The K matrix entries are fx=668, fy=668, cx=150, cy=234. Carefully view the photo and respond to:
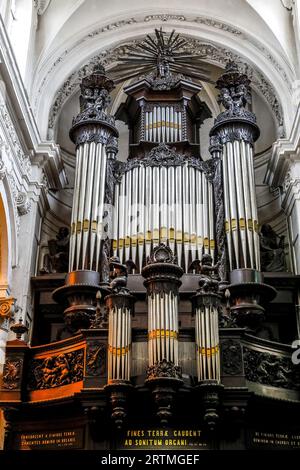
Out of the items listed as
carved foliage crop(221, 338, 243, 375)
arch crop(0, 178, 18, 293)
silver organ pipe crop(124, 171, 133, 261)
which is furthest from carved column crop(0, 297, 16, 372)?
carved foliage crop(221, 338, 243, 375)

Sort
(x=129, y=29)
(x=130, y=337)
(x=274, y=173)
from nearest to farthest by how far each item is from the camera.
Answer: (x=130, y=337) → (x=274, y=173) → (x=129, y=29)

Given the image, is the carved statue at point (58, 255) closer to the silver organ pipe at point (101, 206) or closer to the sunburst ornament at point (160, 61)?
the silver organ pipe at point (101, 206)

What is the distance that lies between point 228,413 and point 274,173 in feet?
22.5

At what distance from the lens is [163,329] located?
33.9 feet

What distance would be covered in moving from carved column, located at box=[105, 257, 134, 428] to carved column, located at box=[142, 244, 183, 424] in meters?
0.35

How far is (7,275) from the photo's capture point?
43.1ft

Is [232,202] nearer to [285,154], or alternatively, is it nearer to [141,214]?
[285,154]

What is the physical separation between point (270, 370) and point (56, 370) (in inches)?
141

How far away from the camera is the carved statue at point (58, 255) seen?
48.3 feet

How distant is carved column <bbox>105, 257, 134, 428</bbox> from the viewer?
1005 cm

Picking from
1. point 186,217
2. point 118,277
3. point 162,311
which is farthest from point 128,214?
point 162,311

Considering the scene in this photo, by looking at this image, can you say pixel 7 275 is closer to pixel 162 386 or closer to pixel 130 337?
pixel 130 337
